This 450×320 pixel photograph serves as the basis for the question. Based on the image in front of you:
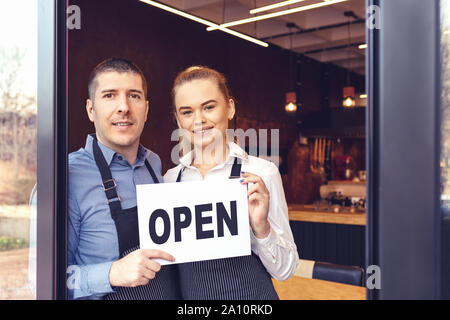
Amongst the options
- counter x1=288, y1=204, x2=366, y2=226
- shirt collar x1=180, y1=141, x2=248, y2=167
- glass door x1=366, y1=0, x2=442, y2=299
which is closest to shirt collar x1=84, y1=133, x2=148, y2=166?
shirt collar x1=180, y1=141, x2=248, y2=167

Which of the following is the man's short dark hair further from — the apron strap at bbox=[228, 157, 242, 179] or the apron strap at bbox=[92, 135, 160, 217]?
the apron strap at bbox=[228, 157, 242, 179]

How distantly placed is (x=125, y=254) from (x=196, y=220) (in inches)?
12.8

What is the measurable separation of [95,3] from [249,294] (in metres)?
1.45

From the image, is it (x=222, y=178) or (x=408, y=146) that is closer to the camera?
(x=408, y=146)

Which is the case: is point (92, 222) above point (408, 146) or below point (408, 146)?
below

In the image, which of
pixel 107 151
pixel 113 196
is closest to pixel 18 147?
pixel 107 151

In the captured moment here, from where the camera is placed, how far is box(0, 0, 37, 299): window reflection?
1.69 m

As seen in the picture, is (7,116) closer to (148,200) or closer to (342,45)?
(148,200)

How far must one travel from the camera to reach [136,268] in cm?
146

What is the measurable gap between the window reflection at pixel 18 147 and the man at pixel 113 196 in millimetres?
247

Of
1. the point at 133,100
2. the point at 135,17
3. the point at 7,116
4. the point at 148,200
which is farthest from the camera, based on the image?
the point at 135,17

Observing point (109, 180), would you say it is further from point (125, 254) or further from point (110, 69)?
point (110, 69)

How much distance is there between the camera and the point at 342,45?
6.60 m
